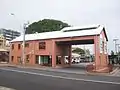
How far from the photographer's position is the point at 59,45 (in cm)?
5331

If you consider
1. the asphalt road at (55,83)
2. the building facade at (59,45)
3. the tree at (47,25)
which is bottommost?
the asphalt road at (55,83)

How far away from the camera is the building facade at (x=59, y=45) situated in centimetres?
4581

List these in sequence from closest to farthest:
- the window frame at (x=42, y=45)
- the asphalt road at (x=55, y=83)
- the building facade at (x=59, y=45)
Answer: the asphalt road at (x=55, y=83), the building facade at (x=59, y=45), the window frame at (x=42, y=45)

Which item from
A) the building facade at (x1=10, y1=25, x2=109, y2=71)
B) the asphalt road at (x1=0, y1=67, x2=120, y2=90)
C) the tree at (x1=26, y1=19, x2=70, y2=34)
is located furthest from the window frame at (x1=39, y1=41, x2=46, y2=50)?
the tree at (x1=26, y1=19, x2=70, y2=34)

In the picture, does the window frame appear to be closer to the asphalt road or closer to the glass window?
the glass window

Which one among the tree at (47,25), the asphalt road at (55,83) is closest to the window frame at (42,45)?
the asphalt road at (55,83)

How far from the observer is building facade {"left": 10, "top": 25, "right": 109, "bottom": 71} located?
150 feet

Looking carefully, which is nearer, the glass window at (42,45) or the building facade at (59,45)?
the building facade at (59,45)

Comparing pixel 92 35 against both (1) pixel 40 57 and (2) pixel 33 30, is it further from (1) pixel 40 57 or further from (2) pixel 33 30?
(2) pixel 33 30

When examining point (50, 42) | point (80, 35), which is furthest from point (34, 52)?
point (80, 35)

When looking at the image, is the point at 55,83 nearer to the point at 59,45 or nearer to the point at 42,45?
the point at 59,45

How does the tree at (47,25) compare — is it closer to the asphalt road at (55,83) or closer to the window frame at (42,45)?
the window frame at (42,45)

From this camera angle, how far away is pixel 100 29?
4650 cm

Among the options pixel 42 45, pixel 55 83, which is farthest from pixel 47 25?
pixel 55 83
